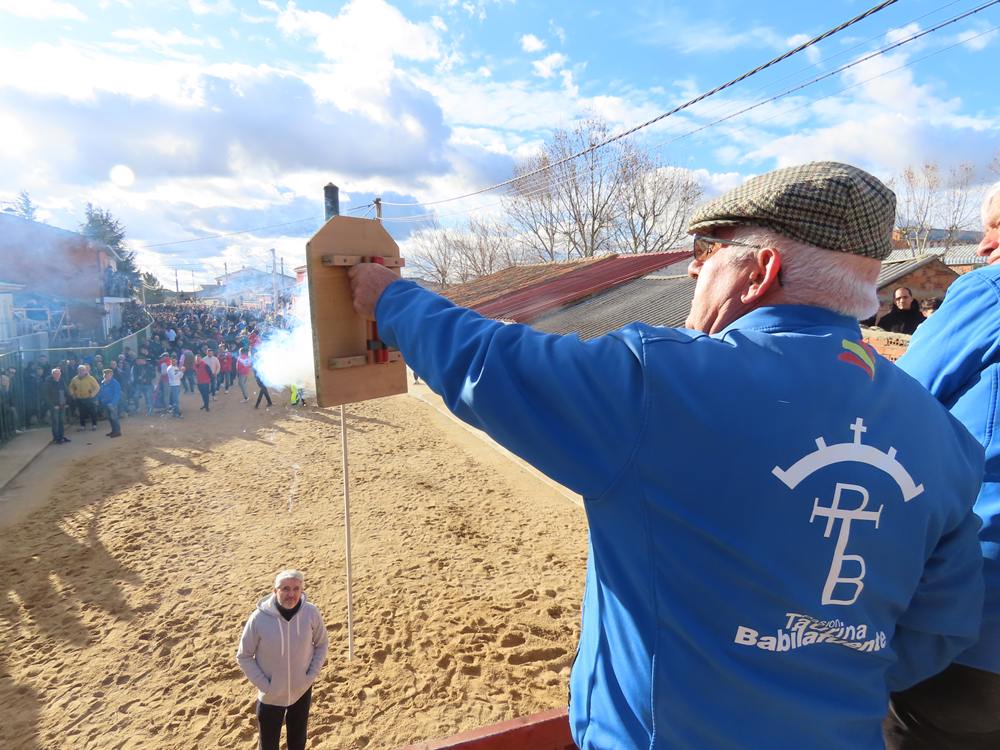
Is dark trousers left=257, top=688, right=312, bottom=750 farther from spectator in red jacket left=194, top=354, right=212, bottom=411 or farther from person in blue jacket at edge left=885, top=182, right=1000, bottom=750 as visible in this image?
spectator in red jacket left=194, top=354, right=212, bottom=411

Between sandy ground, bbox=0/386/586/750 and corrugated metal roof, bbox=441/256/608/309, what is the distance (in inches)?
170

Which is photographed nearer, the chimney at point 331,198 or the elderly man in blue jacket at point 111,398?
the chimney at point 331,198

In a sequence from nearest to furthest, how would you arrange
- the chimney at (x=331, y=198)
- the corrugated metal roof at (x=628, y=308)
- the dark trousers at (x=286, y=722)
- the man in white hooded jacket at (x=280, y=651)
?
the chimney at (x=331, y=198), the man in white hooded jacket at (x=280, y=651), the dark trousers at (x=286, y=722), the corrugated metal roof at (x=628, y=308)

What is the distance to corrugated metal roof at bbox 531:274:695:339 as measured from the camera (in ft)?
31.1

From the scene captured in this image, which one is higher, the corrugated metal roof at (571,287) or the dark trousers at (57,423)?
the corrugated metal roof at (571,287)

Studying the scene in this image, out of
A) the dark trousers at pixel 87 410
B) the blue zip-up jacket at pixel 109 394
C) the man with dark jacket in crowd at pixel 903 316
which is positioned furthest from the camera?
the dark trousers at pixel 87 410

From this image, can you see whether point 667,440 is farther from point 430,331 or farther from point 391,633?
point 391,633

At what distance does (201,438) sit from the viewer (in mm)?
15398

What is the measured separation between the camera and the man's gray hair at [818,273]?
117 centimetres

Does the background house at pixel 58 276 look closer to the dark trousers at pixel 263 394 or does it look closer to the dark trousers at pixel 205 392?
the dark trousers at pixel 205 392

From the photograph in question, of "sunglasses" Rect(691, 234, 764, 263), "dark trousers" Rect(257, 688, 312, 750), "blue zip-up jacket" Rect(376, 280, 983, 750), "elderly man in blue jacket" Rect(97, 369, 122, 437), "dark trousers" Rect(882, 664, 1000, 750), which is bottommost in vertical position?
"dark trousers" Rect(257, 688, 312, 750)

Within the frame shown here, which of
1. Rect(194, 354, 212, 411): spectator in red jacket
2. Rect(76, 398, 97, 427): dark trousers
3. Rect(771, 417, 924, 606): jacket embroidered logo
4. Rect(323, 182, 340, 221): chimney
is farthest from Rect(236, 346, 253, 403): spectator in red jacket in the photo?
Rect(771, 417, 924, 606): jacket embroidered logo

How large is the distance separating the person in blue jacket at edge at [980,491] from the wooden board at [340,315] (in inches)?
68.3

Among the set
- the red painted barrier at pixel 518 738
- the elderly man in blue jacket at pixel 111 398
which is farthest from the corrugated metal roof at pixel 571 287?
the elderly man in blue jacket at pixel 111 398
